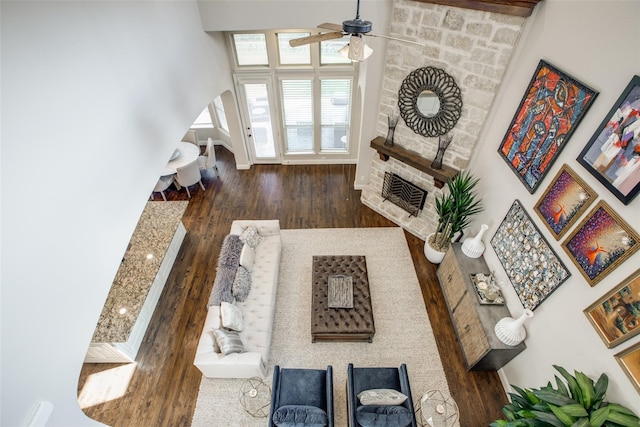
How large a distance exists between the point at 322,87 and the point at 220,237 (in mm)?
3650

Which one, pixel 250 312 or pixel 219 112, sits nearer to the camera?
pixel 250 312

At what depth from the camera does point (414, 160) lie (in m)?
4.78

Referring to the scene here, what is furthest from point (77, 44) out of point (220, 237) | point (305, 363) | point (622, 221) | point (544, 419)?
point (544, 419)

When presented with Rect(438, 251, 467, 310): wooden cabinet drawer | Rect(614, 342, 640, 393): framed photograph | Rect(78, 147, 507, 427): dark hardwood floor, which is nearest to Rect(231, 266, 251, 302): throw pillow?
Rect(78, 147, 507, 427): dark hardwood floor

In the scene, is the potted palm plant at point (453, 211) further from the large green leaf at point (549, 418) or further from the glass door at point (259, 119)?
the glass door at point (259, 119)

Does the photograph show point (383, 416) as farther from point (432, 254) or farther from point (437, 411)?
point (432, 254)

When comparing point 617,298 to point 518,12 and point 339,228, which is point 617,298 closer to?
point 518,12

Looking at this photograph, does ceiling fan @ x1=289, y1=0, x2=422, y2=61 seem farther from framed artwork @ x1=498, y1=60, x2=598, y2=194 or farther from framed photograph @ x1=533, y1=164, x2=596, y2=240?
framed photograph @ x1=533, y1=164, x2=596, y2=240

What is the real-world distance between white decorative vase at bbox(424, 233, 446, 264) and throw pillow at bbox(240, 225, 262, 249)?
9.38 feet

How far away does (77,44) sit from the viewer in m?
2.44

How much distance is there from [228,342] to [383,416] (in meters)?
1.87

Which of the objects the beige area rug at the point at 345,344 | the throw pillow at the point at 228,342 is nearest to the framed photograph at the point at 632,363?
the beige area rug at the point at 345,344

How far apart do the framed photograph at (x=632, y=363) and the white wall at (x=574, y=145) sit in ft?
0.22

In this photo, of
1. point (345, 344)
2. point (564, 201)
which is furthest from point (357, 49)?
point (345, 344)
